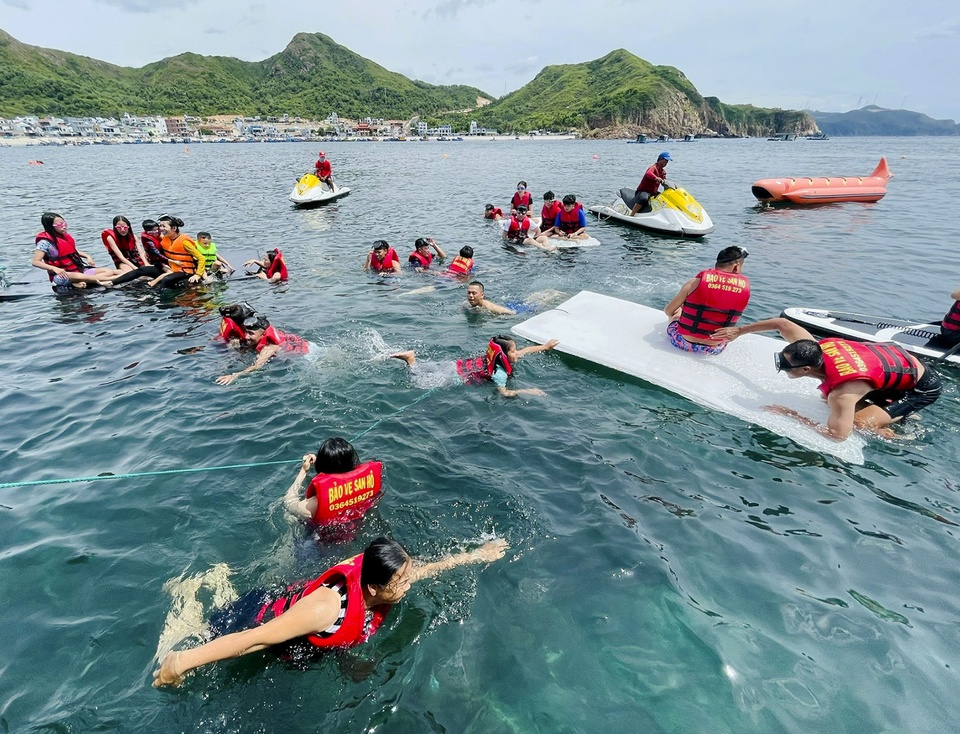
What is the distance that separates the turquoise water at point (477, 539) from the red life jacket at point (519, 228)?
7.17 m

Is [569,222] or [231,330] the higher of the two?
[569,222]

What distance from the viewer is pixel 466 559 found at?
4.25 m

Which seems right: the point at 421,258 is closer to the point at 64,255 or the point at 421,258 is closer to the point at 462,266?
the point at 462,266

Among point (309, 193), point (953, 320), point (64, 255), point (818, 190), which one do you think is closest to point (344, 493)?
point (953, 320)

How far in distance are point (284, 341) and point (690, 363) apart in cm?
669

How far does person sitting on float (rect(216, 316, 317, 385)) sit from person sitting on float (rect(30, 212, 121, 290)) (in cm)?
688

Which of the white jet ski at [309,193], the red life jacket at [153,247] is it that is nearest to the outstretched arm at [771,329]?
the red life jacket at [153,247]

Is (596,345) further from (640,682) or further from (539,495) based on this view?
(640,682)

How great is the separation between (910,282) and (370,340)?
526 inches

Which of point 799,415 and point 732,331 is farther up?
point 732,331

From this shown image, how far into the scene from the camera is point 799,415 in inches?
235

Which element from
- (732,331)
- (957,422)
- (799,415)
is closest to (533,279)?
(732,331)

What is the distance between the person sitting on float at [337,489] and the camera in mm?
4195

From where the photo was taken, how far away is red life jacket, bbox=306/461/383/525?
13.7 ft
